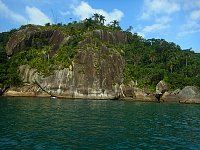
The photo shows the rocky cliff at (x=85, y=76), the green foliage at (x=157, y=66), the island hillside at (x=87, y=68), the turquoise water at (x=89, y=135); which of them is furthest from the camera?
the green foliage at (x=157, y=66)

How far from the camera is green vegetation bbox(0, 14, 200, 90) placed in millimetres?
99500

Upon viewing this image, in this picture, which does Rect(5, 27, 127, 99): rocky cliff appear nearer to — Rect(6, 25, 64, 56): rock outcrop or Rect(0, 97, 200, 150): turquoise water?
Rect(6, 25, 64, 56): rock outcrop

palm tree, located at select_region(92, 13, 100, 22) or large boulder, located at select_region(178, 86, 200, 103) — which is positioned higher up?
palm tree, located at select_region(92, 13, 100, 22)

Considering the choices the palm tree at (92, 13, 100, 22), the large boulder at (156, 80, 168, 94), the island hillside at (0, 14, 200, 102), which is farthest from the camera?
the palm tree at (92, 13, 100, 22)

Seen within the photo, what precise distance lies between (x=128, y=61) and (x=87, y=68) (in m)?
25.6

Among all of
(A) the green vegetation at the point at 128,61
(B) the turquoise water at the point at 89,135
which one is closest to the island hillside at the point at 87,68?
(A) the green vegetation at the point at 128,61

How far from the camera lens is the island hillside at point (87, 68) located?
310 feet

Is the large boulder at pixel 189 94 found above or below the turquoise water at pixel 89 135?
above

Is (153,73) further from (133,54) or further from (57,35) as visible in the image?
(57,35)

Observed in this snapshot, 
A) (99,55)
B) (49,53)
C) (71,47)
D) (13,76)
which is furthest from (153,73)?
(13,76)

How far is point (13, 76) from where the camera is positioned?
97.8 meters

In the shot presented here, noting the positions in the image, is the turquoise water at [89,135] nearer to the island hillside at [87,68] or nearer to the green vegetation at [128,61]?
the island hillside at [87,68]

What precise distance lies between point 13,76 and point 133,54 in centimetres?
4855

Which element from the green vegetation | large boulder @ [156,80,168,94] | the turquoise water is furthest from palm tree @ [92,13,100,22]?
the turquoise water
